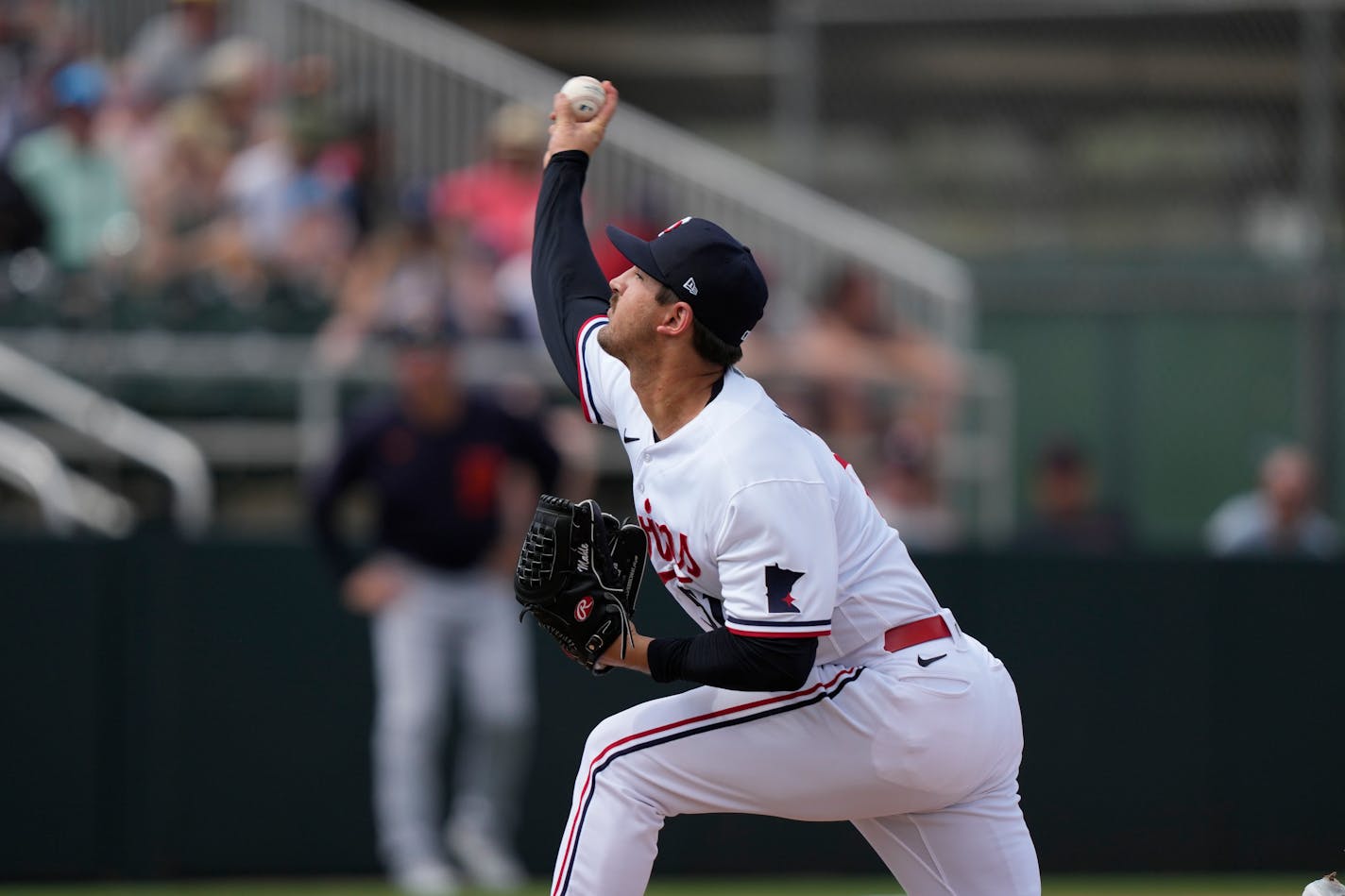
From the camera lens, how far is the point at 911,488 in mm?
9664

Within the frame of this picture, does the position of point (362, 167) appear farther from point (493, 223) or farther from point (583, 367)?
point (583, 367)

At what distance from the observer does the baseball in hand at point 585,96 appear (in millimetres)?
5109

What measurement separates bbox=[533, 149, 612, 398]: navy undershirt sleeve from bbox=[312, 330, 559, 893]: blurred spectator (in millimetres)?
2955

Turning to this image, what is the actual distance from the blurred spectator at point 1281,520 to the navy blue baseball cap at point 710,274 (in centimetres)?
544

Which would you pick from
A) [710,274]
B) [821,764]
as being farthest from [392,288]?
[821,764]

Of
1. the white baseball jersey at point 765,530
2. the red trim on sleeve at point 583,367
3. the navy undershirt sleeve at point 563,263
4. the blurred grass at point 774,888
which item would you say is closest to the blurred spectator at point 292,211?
the blurred grass at point 774,888

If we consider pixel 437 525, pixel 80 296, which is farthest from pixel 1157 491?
pixel 80 296

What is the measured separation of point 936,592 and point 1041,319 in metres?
3.17

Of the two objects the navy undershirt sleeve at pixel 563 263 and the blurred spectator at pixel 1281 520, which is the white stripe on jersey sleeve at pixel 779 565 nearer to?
the navy undershirt sleeve at pixel 563 263

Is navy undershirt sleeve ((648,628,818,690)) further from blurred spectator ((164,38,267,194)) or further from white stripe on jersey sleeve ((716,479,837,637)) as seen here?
blurred spectator ((164,38,267,194))

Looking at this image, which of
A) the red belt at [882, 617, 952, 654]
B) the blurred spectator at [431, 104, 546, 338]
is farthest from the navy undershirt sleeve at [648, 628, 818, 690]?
the blurred spectator at [431, 104, 546, 338]

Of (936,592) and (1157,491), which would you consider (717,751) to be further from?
(1157,491)

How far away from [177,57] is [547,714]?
480cm

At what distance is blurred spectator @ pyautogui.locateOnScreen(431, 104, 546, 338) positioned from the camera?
9.66 m
